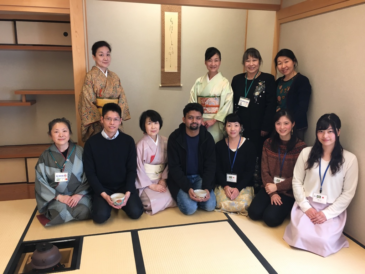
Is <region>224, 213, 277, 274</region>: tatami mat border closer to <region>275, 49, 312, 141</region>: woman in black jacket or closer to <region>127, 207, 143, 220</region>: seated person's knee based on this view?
<region>127, 207, 143, 220</region>: seated person's knee

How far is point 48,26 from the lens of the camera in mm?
3484

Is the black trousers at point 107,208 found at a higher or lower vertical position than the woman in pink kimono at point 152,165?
lower

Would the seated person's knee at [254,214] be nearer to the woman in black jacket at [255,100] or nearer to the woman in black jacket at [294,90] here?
the woman in black jacket at [255,100]

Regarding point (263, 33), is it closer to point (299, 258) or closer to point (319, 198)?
point (319, 198)

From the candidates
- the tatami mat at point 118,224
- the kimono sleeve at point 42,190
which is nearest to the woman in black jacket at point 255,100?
the tatami mat at point 118,224

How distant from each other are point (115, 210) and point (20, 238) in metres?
0.76

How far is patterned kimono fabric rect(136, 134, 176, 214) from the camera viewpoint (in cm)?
264

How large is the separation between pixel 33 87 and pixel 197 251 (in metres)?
3.02

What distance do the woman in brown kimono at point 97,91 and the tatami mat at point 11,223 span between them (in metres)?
0.81

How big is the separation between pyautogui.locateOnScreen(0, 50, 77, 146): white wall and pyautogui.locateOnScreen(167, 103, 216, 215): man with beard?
6.27ft

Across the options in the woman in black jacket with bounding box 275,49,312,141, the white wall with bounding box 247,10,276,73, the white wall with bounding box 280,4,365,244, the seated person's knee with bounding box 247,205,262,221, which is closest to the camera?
the white wall with bounding box 280,4,365,244

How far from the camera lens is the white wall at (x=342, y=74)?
2.17 m

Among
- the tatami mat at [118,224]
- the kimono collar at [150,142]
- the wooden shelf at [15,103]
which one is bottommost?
the tatami mat at [118,224]

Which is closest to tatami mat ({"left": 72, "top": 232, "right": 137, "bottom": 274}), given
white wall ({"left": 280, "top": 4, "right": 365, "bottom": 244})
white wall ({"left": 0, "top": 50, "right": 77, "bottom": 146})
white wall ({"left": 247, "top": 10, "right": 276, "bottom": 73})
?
white wall ({"left": 280, "top": 4, "right": 365, "bottom": 244})
